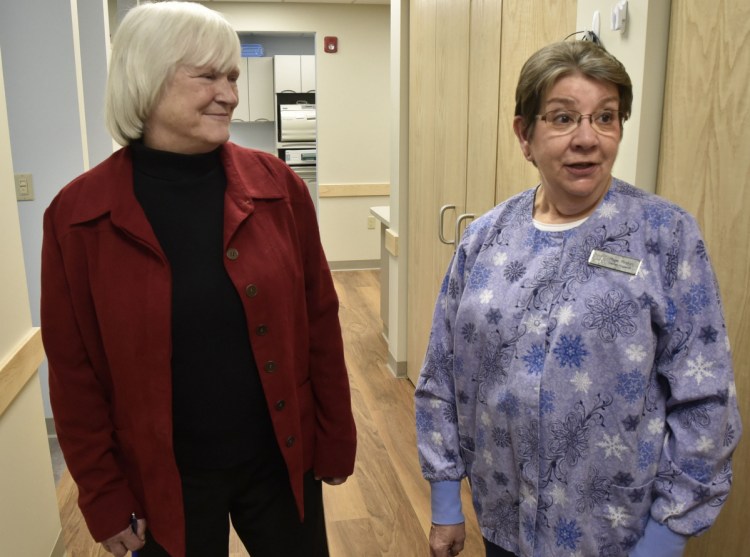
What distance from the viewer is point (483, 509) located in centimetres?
131

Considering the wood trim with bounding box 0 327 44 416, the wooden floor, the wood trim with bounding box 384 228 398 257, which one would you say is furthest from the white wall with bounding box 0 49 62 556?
the wood trim with bounding box 384 228 398 257

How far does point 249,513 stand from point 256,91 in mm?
6497

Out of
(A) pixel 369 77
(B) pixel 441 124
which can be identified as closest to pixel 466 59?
(B) pixel 441 124

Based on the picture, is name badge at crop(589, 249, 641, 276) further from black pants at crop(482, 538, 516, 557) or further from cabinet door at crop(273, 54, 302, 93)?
cabinet door at crop(273, 54, 302, 93)

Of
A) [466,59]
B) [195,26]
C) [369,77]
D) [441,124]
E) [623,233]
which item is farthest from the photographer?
[369,77]

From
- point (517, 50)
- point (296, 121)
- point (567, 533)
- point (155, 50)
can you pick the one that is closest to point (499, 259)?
point (567, 533)

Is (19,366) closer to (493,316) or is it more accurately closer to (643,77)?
(493,316)

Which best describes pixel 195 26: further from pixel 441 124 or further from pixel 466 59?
pixel 441 124

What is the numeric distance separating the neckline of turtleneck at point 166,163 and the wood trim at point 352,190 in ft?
17.8

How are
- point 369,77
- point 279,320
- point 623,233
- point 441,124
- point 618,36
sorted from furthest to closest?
point 369,77 → point 441,124 → point 618,36 → point 279,320 → point 623,233

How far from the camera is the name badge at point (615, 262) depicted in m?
1.08

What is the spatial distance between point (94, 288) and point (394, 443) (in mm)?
2249

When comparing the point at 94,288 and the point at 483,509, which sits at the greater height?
the point at 94,288

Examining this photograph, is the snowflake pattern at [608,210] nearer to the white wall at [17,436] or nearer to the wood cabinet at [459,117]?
the wood cabinet at [459,117]
